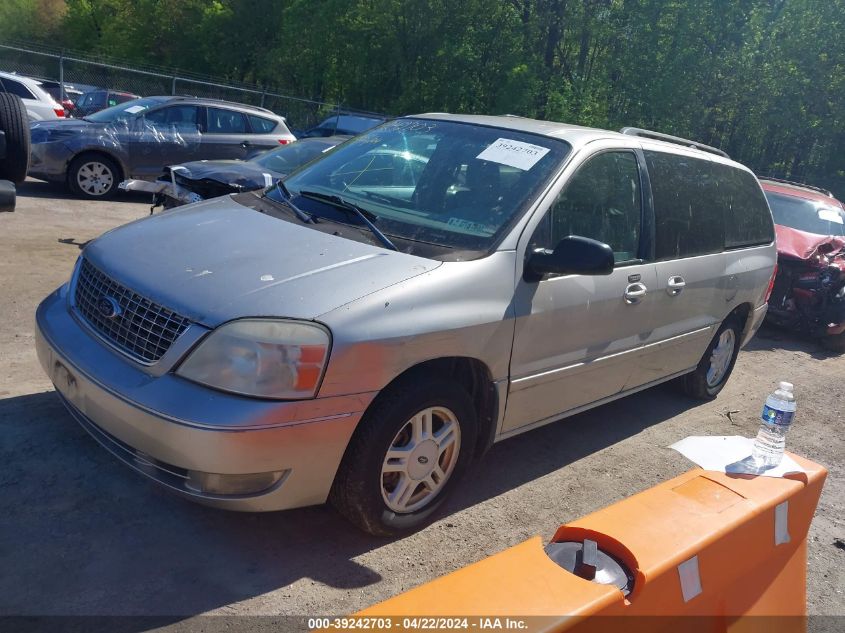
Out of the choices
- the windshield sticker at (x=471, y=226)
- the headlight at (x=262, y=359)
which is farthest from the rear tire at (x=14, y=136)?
the windshield sticker at (x=471, y=226)

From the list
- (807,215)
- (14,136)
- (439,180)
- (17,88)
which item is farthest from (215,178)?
(807,215)

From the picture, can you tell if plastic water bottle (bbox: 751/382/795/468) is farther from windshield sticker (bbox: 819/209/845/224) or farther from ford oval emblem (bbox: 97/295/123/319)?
windshield sticker (bbox: 819/209/845/224)

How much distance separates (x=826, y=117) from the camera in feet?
67.2

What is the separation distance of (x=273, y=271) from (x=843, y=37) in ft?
71.1

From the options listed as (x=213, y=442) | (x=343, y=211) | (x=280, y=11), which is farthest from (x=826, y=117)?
(x=280, y=11)

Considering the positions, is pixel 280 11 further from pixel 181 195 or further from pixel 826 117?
pixel 181 195

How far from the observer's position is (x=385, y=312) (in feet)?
9.95

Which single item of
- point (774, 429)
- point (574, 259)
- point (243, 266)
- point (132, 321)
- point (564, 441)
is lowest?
point (564, 441)

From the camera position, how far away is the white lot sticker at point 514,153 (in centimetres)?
398

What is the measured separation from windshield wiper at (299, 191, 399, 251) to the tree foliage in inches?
748

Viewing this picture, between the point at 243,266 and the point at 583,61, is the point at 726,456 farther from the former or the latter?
the point at 583,61

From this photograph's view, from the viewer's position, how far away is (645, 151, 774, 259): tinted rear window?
4.65 m

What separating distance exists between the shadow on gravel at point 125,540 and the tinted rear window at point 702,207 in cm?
191

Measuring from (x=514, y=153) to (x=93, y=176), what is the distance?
900cm
